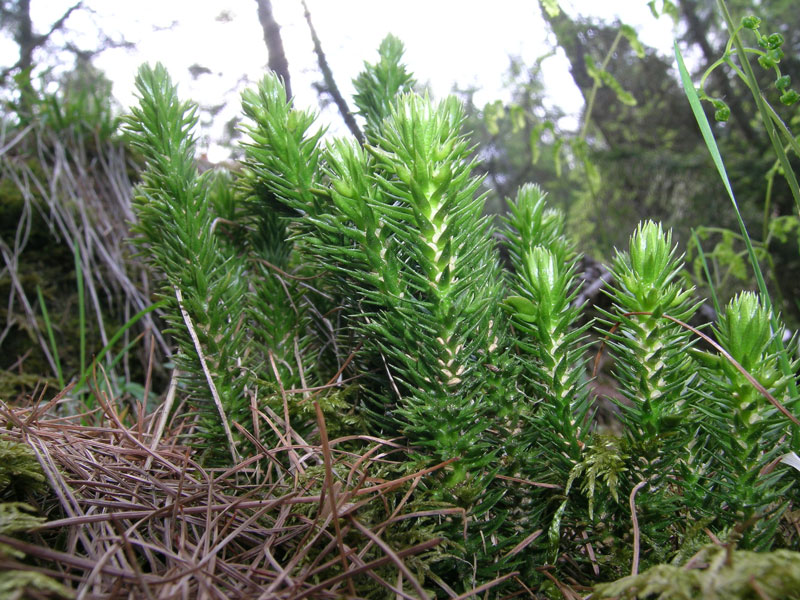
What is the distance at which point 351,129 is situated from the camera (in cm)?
179

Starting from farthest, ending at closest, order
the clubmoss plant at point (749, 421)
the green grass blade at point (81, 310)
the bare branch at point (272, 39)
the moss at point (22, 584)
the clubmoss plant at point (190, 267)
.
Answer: the bare branch at point (272, 39)
the green grass blade at point (81, 310)
the clubmoss plant at point (190, 267)
the clubmoss plant at point (749, 421)
the moss at point (22, 584)

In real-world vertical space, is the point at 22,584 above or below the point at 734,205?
below

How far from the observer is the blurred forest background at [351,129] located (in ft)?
Answer: 5.88

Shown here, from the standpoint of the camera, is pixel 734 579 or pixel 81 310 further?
pixel 81 310

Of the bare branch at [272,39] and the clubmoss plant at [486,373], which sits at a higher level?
the bare branch at [272,39]

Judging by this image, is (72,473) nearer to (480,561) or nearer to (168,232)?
(168,232)

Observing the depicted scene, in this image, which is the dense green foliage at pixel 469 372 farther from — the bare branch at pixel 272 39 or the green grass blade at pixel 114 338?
the bare branch at pixel 272 39

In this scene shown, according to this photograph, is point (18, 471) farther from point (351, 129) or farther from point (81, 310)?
point (351, 129)

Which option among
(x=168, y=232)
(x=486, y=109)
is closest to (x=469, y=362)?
(x=168, y=232)

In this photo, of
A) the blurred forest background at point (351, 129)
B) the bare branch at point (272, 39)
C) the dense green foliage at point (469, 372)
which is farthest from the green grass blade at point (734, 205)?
the bare branch at point (272, 39)

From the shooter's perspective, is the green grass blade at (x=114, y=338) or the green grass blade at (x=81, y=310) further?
the green grass blade at (x=81, y=310)

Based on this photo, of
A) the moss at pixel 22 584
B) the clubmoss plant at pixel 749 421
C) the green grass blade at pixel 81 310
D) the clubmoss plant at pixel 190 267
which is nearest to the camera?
the moss at pixel 22 584

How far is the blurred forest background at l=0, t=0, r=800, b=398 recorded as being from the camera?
1.79m

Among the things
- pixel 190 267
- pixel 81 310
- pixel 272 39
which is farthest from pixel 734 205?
pixel 81 310
